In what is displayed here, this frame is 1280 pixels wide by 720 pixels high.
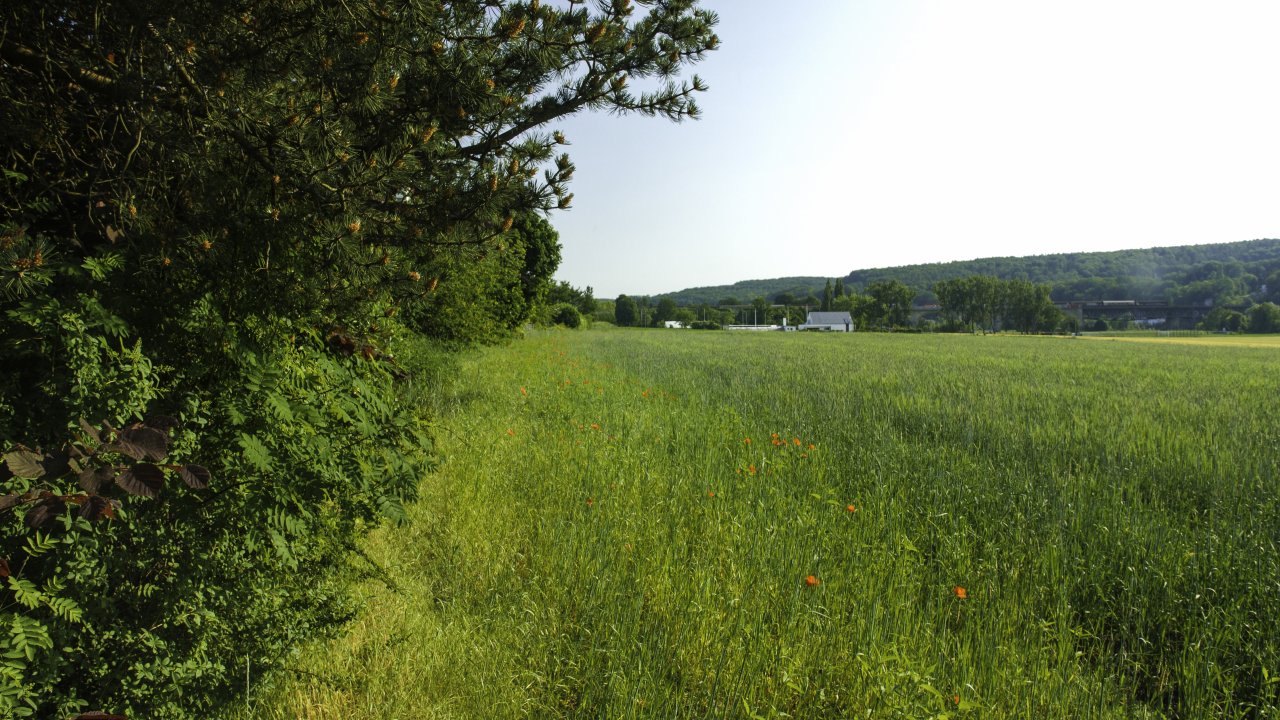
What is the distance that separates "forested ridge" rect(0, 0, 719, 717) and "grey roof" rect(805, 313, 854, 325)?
123 meters

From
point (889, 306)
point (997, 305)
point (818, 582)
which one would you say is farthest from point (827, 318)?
point (818, 582)

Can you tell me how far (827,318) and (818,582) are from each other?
125 metres

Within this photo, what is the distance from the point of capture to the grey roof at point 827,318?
119250mm

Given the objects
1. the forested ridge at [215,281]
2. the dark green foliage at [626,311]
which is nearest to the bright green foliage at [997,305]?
the dark green foliage at [626,311]

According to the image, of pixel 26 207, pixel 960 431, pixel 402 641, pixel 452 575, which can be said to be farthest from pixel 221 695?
pixel 960 431

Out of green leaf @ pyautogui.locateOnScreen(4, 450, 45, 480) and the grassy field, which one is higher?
green leaf @ pyautogui.locateOnScreen(4, 450, 45, 480)

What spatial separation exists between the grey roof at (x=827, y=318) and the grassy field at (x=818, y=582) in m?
118

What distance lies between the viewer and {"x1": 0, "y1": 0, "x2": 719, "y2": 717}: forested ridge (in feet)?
5.27

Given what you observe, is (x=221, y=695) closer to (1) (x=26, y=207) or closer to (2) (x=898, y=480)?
(1) (x=26, y=207)

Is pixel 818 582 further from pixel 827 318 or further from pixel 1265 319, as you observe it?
pixel 827 318

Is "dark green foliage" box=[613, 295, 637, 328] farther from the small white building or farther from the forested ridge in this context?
the forested ridge

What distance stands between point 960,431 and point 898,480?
2.84 m

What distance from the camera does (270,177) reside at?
7.73 feet

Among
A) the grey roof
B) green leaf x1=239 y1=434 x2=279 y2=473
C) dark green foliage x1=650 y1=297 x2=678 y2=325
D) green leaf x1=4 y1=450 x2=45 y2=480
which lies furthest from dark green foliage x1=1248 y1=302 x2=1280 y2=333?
green leaf x1=4 y1=450 x2=45 y2=480
